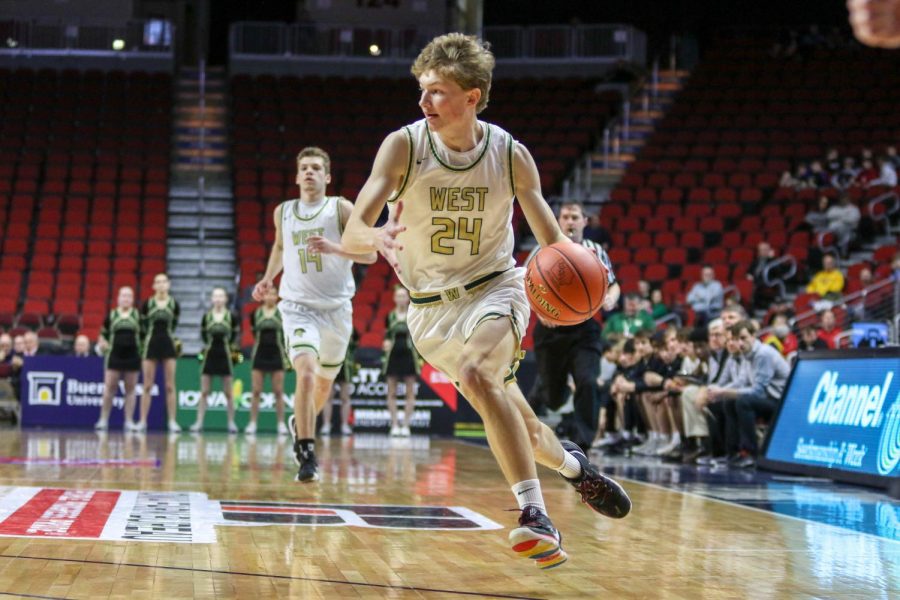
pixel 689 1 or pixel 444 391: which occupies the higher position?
pixel 689 1

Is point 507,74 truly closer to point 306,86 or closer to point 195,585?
point 306,86

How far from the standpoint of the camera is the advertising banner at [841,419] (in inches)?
311

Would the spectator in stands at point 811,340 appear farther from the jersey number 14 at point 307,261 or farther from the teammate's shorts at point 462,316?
the teammate's shorts at point 462,316

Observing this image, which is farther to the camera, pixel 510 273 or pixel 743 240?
pixel 743 240

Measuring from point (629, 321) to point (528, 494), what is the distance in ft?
34.1

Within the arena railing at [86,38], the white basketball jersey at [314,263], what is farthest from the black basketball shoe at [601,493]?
the arena railing at [86,38]

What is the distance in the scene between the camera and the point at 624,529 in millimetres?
5574

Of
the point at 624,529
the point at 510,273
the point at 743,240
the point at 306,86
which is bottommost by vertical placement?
the point at 624,529

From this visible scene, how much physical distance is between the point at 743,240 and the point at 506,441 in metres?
15.6

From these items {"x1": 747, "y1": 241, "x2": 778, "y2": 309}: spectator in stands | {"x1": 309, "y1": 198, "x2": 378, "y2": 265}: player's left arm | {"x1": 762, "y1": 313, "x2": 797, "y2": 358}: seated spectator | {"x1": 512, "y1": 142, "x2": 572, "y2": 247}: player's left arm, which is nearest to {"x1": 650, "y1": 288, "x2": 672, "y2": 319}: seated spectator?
{"x1": 747, "y1": 241, "x2": 778, "y2": 309}: spectator in stands

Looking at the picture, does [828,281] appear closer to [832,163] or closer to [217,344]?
[832,163]

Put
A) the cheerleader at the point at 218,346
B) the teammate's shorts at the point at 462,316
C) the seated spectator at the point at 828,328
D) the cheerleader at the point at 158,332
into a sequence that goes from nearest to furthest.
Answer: the teammate's shorts at the point at 462,316
the seated spectator at the point at 828,328
the cheerleader at the point at 158,332
the cheerleader at the point at 218,346

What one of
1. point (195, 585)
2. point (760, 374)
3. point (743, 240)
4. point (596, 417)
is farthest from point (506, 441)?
point (743, 240)

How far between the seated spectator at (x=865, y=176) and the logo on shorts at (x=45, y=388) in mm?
13075
